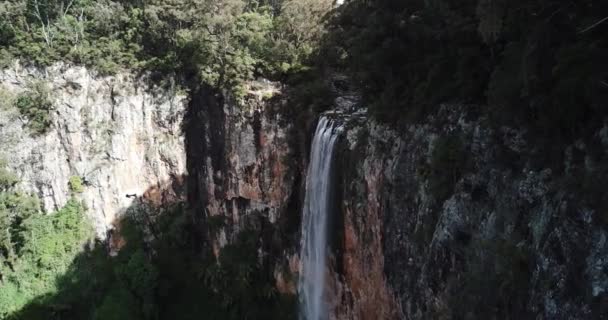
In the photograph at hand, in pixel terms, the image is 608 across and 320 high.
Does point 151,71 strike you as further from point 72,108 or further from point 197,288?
point 197,288

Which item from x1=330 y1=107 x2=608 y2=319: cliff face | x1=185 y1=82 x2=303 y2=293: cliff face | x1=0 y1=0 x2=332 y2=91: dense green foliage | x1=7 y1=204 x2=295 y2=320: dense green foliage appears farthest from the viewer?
x1=7 y1=204 x2=295 y2=320: dense green foliage

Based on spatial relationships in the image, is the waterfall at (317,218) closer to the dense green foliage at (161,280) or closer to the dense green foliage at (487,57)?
the dense green foliage at (487,57)

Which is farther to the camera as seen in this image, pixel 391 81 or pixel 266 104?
pixel 266 104

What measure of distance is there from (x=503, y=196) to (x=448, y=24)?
3803 millimetres

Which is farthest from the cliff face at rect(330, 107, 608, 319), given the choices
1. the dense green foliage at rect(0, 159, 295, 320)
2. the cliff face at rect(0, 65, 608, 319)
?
the dense green foliage at rect(0, 159, 295, 320)

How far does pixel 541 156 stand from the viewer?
797cm

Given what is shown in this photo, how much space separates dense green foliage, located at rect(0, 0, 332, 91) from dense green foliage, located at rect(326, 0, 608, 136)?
7401 millimetres

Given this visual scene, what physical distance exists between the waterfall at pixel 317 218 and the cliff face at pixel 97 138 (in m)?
9.58

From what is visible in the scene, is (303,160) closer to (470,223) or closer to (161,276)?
(161,276)

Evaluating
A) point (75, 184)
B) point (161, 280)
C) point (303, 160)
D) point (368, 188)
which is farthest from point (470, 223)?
point (75, 184)

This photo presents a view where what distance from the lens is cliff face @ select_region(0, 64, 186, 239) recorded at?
81.2ft

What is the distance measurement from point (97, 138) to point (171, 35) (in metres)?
6.35

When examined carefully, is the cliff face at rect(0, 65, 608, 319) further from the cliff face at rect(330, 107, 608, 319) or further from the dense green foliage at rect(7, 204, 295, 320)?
the dense green foliage at rect(7, 204, 295, 320)

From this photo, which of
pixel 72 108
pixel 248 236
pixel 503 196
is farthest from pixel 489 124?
pixel 72 108
